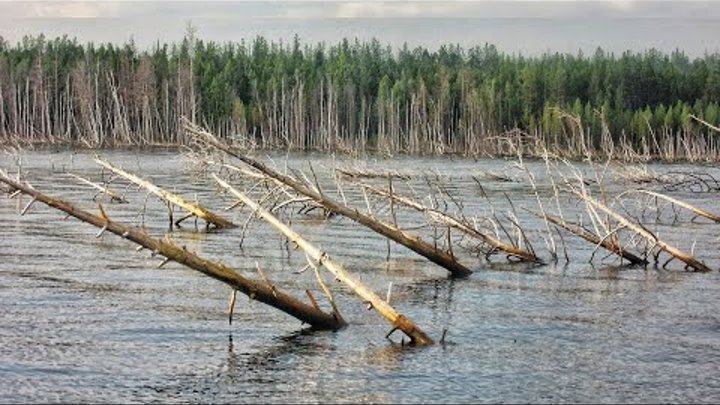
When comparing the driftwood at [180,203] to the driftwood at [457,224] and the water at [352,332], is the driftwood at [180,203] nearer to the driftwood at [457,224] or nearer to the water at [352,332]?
the water at [352,332]

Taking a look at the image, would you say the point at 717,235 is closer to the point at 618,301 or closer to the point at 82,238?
the point at 618,301

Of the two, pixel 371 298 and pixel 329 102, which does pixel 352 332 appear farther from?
pixel 329 102

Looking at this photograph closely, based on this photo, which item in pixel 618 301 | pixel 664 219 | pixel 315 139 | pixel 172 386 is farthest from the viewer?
pixel 315 139

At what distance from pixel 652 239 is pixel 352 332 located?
10.5m

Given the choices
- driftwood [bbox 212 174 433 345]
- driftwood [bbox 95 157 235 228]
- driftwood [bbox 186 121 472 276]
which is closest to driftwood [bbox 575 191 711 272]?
driftwood [bbox 186 121 472 276]

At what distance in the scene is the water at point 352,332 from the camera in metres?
14.8

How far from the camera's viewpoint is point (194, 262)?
16266 millimetres

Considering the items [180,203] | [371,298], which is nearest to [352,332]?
[371,298]

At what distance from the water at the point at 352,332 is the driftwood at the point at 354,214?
44cm

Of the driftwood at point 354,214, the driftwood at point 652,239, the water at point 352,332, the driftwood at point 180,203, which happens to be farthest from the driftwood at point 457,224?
the driftwood at point 180,203

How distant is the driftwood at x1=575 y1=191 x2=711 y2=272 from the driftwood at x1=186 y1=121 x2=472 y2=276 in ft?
11.5

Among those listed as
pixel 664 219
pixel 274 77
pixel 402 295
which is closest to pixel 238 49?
pixel 274 77

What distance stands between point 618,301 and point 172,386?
36.5 feet

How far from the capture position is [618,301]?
73.2 feet
